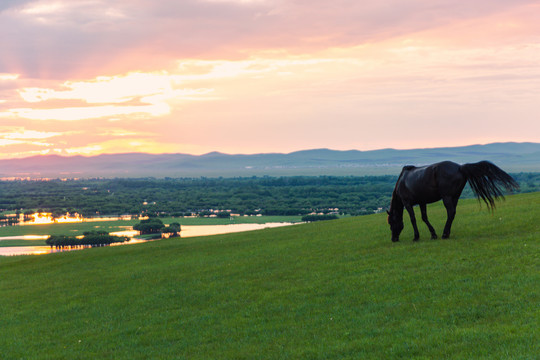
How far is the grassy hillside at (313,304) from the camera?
11.8 metres

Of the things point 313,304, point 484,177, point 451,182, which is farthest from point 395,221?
point 313,304

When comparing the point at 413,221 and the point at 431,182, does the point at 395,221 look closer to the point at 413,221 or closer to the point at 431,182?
the point at 413,221

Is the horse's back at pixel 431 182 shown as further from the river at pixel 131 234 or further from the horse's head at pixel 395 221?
the river at pixel 131 234

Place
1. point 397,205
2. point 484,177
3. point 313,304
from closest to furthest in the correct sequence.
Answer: point 313,304
point 484,177
point 397,205

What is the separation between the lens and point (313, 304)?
51.5 feet

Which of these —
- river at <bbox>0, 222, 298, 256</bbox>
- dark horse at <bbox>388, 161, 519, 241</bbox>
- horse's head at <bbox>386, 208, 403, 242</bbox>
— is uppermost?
dark horse at <bbox>388, 161, 519, 241</bbox>

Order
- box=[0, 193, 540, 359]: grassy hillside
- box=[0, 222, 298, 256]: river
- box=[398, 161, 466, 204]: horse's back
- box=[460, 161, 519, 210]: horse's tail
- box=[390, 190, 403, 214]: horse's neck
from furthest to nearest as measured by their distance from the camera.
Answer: box=[0, 222, 298, 256]: river → box=[390, 190, 403, 214]: horse's neck → box=[398, 161, 466, 204]: horse's back → box=[460, 161, 519, 210]: horse's tail → box=[0, 193, 540, 359]: grassy hillside

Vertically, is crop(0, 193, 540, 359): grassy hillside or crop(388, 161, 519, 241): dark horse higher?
crop(388, 161, 519, 241): dark horse

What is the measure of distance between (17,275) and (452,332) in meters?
29.7

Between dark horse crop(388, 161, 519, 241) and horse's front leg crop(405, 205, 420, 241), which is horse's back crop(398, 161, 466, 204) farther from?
horse's front leg crop(405, 205, 420, 241)

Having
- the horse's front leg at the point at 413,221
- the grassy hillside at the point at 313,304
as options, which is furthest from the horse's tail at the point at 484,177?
the horse's front leg at the point at 413,221

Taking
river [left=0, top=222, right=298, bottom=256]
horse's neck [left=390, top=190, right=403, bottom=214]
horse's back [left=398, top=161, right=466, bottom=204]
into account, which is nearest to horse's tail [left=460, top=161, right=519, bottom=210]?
horse's back [left=398, top=161, right=466, bottom=204]

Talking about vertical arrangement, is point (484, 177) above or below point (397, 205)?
above

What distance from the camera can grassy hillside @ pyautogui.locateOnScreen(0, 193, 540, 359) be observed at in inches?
463
